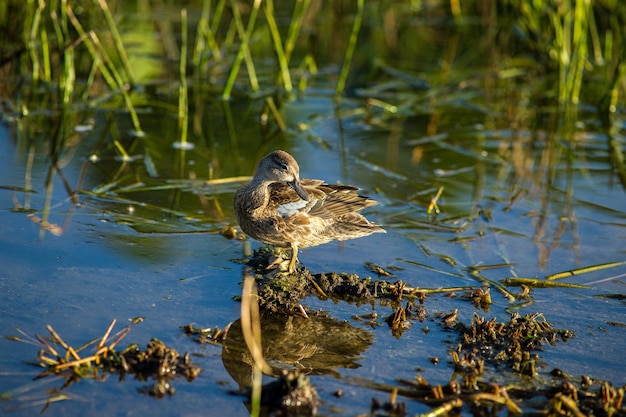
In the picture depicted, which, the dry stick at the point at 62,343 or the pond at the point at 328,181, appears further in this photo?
the pond at the point at 328,181

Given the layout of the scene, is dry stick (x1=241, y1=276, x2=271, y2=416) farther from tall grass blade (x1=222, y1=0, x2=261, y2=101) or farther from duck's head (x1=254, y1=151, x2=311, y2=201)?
tall grass blade (x1=222, y1=0, x2=261, y2=101)

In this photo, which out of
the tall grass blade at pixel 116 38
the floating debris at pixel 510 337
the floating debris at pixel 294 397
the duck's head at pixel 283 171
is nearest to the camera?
the floating debris at pixel 294 397

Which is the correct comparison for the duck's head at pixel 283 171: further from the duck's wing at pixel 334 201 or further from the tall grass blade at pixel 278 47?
the tall grass blade at pixel 278 47

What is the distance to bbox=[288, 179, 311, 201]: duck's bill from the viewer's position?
18.7 ft

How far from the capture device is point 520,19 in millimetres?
10938

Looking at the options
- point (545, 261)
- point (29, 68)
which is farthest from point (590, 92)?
point (29, 68)

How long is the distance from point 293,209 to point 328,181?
1.70m

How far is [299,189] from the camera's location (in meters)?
5.77

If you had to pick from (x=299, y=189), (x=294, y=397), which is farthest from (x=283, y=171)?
(x=294, y=397)

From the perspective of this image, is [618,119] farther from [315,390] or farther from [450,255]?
[315,390]

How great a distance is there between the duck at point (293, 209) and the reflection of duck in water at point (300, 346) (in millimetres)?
682

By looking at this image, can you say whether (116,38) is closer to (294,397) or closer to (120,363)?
(120,363)

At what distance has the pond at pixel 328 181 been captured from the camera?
4.52m

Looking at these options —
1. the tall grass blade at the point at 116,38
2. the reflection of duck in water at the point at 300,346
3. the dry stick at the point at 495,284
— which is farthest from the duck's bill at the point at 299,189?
the tall grass blade at the point at 116,38
